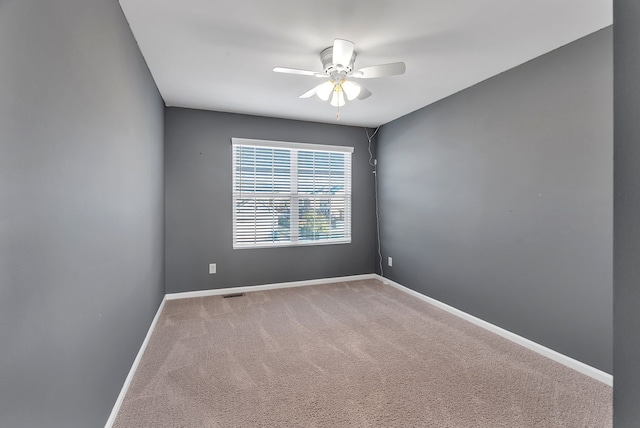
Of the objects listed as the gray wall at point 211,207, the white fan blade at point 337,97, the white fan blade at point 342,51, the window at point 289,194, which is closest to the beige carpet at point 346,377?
the gray wall at point 211,207

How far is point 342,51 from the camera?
2.02m

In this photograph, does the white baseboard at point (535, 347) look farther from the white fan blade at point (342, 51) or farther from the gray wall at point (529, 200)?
the white fan blade at point (342, 51)

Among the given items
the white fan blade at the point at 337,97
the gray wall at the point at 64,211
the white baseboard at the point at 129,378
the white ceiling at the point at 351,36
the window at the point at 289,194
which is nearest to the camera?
the gray wall at the point at 64,211

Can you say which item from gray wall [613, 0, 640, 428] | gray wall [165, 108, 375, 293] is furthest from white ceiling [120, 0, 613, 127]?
gray wall [613, 0, 640, 428]

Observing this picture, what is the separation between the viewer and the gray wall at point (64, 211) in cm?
→ 84

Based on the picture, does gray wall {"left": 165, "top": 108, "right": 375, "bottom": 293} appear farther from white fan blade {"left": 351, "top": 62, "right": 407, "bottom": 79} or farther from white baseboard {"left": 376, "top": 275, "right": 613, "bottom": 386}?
white fan blade {"left": 351, "top": 62, "right": 407, "bottom": 79}

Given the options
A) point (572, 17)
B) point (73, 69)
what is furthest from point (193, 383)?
point (572, 17)

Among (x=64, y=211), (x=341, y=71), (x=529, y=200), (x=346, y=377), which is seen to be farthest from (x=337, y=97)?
(x=346, y=377)

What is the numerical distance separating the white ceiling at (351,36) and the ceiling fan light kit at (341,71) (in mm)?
131

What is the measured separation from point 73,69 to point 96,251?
32.2 inches

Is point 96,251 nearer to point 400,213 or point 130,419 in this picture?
point 130,419

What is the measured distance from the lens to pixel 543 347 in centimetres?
242

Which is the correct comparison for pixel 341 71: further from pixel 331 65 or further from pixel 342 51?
pixel 342 51

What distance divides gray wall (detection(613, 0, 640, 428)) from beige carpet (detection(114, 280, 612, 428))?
1.30 meters
